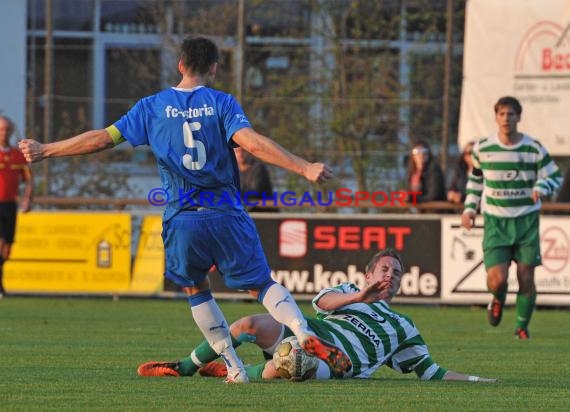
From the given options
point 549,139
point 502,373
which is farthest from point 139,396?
point 549,139

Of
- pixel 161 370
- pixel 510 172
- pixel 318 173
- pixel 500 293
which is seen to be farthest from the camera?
pixel 500 293

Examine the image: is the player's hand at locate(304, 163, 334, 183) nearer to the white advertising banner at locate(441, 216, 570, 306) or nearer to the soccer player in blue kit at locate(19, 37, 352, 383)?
the soccer player in blue kit at locate(19, 37, 352, 383)

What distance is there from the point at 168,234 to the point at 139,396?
1.09 metres

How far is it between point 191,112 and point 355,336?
5.28ft

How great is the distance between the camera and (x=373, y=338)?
8258mm

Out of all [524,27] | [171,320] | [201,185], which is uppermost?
[524,27]

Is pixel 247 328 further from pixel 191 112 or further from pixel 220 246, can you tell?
pixel 191 112

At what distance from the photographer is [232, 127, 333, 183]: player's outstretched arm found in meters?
7.00

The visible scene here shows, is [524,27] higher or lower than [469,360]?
higher

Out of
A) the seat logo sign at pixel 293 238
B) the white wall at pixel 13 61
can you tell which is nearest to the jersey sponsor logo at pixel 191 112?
the seat logo sign at pixel 293 238

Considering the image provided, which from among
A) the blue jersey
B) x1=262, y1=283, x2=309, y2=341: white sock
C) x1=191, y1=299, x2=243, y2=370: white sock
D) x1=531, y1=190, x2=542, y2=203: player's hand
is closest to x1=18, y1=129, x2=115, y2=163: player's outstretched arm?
the blue jersey

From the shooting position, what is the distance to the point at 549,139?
18031mm

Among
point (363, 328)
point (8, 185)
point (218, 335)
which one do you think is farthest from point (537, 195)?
point (8, 185)

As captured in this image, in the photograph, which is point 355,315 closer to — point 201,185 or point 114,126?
point 201,185
